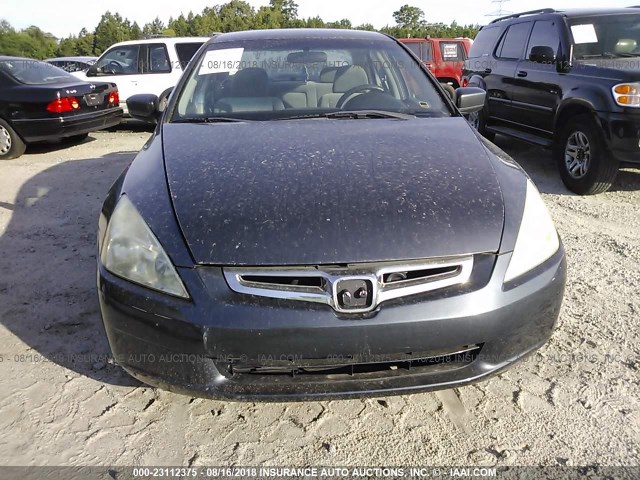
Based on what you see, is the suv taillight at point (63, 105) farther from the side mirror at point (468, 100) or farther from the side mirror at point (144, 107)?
the side mirror at point (468, 100)

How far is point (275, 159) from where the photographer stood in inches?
94.7

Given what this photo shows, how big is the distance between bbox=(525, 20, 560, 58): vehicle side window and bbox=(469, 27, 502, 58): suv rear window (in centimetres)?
102

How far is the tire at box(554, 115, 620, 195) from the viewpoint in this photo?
5023mm

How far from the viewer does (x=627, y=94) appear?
15.6 feet

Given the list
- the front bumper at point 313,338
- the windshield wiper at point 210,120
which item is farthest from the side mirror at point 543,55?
the front bumper at point 313,338

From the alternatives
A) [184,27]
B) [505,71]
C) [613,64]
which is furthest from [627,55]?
[184,27]

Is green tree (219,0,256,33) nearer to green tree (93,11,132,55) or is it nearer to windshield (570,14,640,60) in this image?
green tree (93,11,132,55)

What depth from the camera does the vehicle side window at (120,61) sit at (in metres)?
9.91

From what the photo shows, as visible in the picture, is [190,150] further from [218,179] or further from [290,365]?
[290,365]

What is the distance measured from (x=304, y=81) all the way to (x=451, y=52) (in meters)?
11.0

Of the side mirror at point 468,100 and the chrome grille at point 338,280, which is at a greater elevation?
the side mirror at point 468,100

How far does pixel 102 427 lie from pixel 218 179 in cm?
109

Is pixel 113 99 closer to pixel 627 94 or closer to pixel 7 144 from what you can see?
pixel 7 144

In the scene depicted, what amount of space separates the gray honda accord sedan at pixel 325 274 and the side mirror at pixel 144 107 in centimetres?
142
